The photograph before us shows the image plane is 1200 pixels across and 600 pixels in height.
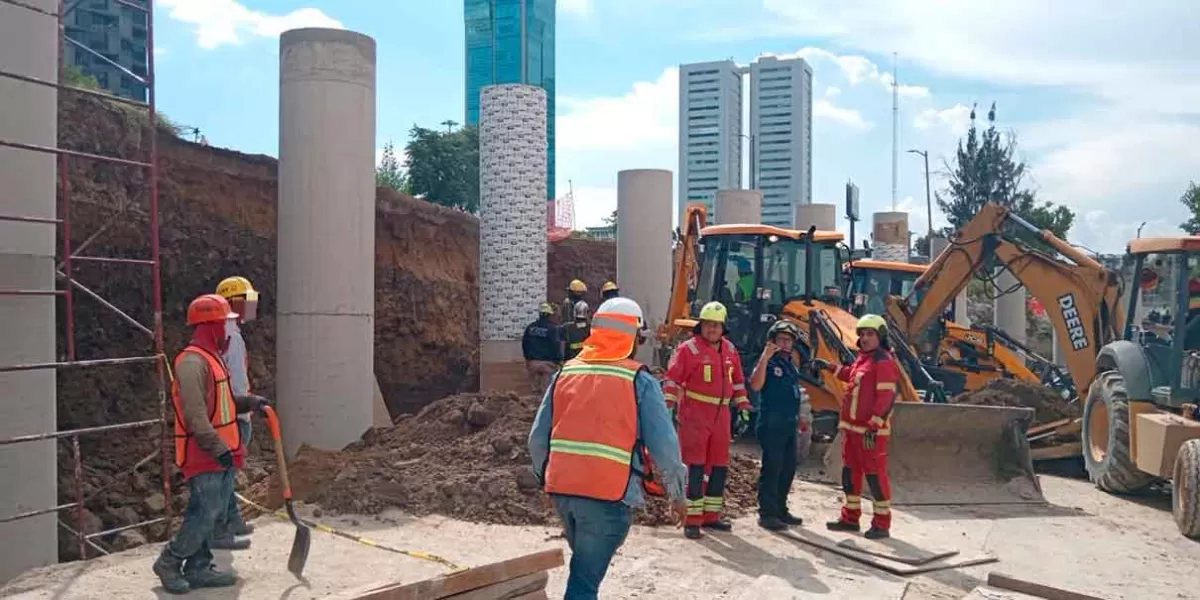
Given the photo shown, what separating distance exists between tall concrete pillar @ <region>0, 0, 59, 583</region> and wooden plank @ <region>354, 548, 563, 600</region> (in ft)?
11.5

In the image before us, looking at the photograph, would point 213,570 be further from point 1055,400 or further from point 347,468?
point 1055,400

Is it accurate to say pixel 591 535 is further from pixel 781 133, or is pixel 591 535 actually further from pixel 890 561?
pixel 781 133

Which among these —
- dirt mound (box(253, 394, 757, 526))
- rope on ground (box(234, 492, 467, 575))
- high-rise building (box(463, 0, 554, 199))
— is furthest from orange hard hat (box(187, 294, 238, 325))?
high-rise building (box(463, 0, 554, 199))

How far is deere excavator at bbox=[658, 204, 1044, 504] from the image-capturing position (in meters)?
8.70

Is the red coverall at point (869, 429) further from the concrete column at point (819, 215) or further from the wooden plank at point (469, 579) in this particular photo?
the concrete column at point (819, 215)

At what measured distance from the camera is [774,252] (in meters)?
11.6

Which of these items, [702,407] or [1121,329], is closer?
[702,407]

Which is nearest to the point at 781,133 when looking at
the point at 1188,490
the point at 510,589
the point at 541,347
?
the point at 541,347

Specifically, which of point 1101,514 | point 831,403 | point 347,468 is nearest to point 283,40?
point 347,468

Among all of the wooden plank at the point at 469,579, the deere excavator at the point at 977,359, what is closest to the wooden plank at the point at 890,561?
the wooden plank at the point at 469,579

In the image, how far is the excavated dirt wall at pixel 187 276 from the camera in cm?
1032

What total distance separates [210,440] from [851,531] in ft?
15.6

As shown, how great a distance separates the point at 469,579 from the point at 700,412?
2423mm

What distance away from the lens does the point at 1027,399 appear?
11180mm
